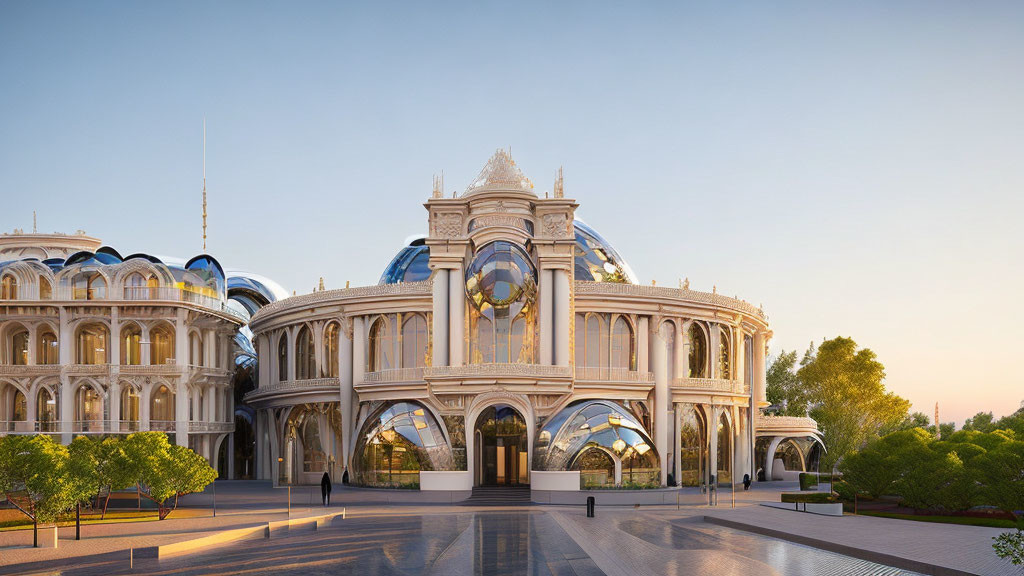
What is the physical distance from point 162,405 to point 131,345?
172 inches

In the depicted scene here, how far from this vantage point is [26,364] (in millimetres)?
60375

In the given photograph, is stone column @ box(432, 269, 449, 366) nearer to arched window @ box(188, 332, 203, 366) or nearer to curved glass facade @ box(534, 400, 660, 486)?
curved glass facade @ box(534, 400, 660, 486)

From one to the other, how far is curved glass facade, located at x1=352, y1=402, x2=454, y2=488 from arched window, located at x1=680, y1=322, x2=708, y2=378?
17140 millimetres

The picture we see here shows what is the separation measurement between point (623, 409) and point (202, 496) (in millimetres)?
22356

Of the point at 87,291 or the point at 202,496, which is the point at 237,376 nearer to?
the point at 87,291

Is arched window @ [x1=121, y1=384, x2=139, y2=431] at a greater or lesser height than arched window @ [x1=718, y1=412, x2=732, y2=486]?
greater

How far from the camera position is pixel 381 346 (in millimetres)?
57125

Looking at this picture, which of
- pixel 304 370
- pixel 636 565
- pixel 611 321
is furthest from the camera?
pixel 304 370

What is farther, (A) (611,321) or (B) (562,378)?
(A) (611,321)

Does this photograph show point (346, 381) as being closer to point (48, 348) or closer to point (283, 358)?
point (283, 358)

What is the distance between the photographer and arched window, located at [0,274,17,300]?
195 ft

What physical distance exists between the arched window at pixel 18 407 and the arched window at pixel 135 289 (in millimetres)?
9025

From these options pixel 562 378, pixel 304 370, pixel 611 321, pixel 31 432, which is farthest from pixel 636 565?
pixel 31 432

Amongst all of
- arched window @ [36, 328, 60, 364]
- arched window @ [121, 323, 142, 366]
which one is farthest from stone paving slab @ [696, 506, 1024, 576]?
arched window @ [36, 328, 60, 364]
